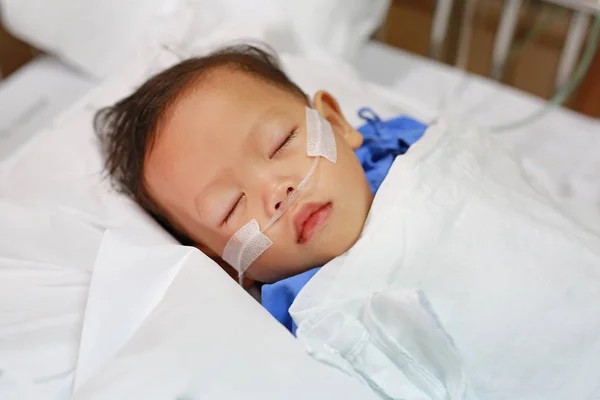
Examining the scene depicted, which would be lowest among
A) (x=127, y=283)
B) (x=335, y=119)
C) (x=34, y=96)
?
(x=34, y=96)

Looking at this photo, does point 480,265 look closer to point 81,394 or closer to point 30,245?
point 81,394

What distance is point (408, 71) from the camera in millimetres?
1548

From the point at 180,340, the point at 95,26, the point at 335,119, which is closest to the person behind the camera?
the point at 180,340

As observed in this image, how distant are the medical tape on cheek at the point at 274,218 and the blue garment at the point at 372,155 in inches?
2.3

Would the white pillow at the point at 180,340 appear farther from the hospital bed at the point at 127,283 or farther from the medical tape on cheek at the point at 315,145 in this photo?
the medical tape on cheek at the point at 315,145

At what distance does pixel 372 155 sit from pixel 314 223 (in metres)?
0.28

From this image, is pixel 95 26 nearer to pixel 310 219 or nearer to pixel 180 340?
pixel 310 219

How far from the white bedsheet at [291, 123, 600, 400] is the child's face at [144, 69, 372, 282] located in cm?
5

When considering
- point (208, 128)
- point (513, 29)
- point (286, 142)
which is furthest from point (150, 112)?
point (513, 29)

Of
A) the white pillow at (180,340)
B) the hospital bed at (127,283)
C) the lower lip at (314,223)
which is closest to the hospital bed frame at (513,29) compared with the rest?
the hospital bed at (127,283)

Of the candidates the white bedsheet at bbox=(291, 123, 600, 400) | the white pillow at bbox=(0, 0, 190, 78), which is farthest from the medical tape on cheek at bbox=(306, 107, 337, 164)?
the white pillow at bbox=(0, 0, 190, 78)

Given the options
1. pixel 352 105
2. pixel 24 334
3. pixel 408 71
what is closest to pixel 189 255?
pixel 24 334

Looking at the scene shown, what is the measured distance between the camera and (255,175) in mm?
852

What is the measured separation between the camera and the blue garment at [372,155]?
871 millimetres
